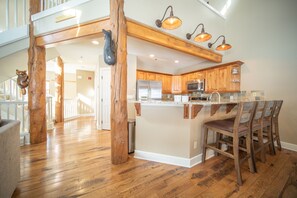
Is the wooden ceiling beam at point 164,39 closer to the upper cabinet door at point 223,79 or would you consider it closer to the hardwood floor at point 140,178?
the upper cabinet door at point 223,79

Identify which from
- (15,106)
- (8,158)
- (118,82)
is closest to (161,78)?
(118,82)

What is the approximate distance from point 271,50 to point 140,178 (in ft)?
13.5

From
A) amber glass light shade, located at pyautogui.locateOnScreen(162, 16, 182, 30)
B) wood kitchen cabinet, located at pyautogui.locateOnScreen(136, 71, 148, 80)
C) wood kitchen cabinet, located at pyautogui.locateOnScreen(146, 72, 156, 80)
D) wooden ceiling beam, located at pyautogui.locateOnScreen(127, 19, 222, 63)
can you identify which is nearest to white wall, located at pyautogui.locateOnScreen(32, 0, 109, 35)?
wooden ceiling beam, located at pyautogui.locateOnScreen(127, 19, 222, 63)

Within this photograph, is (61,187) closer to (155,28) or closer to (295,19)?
(155,28)

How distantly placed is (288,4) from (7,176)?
5.69m

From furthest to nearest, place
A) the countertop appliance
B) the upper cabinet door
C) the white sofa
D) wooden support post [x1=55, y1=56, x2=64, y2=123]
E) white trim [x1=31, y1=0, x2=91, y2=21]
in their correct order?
1. wooden support post [x1=55, y1=56, x2=64, y2=123]
2. the countertop appliance
3. the upper cabinet door
4. white trim [x1=31, y1=0, x2=91, y2=21]
5. the white sofa

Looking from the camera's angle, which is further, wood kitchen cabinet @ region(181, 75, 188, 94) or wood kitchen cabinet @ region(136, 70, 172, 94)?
wood kitchen cabinet @ region(181, 75, 188, 94)

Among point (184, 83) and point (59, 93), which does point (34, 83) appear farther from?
point (184, 83)

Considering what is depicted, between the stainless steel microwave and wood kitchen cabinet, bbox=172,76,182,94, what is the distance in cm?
69

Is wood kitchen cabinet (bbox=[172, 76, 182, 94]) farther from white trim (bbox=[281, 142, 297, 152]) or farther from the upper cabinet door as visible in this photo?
white trim (bbox=[281, 142, 297, 152])

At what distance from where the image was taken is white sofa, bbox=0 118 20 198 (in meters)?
1.17

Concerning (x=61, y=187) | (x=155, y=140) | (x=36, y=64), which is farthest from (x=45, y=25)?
(x=155, y=140)

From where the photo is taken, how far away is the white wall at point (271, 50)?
2.90 m

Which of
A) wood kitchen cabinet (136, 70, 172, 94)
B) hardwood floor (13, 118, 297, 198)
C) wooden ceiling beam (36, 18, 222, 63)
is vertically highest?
wooden ceiling beam (36, 18, 222, 63)
